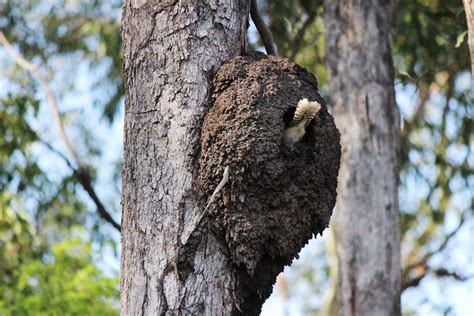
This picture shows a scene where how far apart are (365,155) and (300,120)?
358 cm

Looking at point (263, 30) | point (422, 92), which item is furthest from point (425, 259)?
point (263, 30)

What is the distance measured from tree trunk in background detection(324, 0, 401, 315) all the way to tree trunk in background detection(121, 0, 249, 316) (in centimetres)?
343

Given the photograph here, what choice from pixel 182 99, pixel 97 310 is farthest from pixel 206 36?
pixel 97 310

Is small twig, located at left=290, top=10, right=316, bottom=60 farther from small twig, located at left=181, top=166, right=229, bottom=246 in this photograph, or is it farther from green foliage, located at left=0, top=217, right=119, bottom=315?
small twig, located at left=181, top=166, right=229, bottom=246

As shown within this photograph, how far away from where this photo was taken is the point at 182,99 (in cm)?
313

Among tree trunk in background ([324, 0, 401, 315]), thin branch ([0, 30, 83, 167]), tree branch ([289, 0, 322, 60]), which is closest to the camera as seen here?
thin branch ([0, 30, 83, 167])

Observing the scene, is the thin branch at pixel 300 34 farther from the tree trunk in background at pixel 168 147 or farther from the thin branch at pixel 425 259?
the tree trunk in background at pixel 168 147

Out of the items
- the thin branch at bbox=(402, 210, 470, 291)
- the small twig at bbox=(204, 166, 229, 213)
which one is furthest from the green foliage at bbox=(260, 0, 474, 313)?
the small twig at bbox=(204, 166, 229, 213)

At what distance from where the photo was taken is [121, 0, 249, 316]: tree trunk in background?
118 inches

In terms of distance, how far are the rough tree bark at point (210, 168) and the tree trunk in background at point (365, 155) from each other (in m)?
3.28

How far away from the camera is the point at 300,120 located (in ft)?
10.3

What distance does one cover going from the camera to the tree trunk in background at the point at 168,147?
299 cm

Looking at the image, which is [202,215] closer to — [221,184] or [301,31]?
[221,184]

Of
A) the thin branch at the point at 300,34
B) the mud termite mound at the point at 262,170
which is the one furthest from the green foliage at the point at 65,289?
the mud termite mound at the point at 262,170
